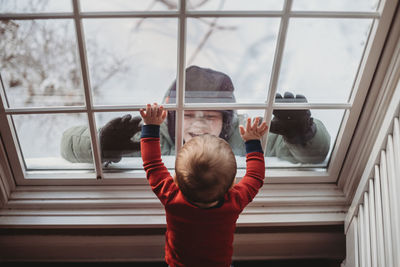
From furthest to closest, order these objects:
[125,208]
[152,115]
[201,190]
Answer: [125,208] → [152,115] → [201,190]

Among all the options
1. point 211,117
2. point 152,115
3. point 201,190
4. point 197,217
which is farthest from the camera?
point 211,117

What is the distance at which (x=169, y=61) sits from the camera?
1.17m

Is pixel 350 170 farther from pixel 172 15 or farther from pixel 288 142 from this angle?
pixel 172 15

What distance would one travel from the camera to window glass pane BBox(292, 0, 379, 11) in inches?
41.9

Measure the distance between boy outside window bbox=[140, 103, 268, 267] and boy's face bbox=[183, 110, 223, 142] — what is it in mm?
148

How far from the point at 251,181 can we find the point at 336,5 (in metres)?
0.62

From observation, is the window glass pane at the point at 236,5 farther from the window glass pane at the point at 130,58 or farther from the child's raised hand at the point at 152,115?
the child's raised hand at the point at 152,115

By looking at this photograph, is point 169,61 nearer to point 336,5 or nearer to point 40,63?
point 40,63

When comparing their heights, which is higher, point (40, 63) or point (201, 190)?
point (40, 63)

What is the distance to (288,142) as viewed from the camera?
1372 millimetres

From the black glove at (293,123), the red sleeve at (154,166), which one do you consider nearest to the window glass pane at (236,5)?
the black glove at (293,123)

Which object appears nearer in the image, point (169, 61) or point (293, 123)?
point (169, 61)

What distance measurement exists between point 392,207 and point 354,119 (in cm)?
34

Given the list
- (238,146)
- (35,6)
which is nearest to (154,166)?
(238,146)
